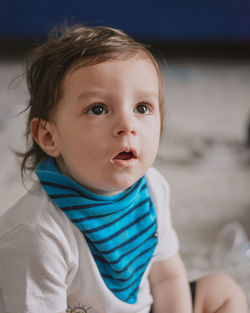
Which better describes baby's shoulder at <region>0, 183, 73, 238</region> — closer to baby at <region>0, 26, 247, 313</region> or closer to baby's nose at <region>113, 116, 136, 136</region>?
baby at <region>0, 26, 247, 313</region>

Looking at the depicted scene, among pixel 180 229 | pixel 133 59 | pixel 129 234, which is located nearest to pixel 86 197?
pixel 129 234

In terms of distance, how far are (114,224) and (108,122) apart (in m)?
0.15

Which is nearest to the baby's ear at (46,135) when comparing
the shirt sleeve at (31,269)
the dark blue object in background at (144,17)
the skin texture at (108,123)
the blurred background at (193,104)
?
the skin texture at (108,123)

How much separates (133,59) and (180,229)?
63cm

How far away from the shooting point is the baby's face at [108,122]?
0.55 m

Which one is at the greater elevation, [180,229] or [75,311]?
[75,311]

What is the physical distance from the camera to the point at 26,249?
0.55 metres

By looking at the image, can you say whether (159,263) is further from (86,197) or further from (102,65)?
(102,65)

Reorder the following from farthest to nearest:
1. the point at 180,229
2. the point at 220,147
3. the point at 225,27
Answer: the point at 225,27 < the point at 220,147 < the point at 180,229

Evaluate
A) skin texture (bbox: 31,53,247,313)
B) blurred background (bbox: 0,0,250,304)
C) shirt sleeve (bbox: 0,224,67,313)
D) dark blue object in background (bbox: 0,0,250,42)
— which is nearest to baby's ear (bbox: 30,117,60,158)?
skin texture (bbox: 31,53,247,313)

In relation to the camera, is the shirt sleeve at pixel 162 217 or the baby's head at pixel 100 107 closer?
the baby's head at pixel 100 107

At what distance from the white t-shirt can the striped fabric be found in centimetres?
1

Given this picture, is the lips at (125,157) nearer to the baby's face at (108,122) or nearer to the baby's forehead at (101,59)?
the baby's face at (108,122)

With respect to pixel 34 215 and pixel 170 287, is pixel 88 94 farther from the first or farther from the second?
pixel 170 287
